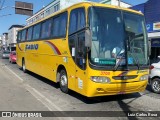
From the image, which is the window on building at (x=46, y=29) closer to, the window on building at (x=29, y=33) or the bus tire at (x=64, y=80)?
the bus tire at (x=64, y=80)

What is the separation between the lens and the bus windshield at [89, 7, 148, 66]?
311 inches

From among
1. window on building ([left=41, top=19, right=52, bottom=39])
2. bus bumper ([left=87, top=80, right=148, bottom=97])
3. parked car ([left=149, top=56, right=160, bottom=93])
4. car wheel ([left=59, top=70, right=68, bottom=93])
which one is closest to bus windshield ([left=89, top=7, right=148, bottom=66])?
bus bumper ([left=87, top=80, right=148, bottom=97])

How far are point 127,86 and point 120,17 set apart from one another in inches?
89.3

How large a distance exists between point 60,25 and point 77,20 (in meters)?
1.91

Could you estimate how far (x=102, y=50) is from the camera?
7898 mm

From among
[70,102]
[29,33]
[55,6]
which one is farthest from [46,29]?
[55,6]

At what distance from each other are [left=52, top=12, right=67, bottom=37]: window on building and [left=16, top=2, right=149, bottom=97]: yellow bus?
1.6 inches

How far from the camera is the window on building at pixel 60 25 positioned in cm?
1011

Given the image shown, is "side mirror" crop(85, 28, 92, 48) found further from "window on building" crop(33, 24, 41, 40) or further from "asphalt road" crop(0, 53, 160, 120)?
"window on building" crop(33, 24, 41, 40)

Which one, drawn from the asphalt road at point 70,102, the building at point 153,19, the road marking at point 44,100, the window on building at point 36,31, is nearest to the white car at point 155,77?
the asphalt road at point 70,102

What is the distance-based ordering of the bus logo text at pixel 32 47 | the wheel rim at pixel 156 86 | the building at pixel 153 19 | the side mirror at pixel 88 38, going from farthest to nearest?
1. the building at pixel 153 19
2. the bus logo text at pixel 32 47
3. the wheel rim at pixel 156 86
4. the side mirror at pixel 88 38

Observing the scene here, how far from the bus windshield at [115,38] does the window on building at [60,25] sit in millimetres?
2219

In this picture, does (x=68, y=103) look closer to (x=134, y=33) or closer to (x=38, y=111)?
(x=38, y=111)

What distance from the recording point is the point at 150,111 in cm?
760
